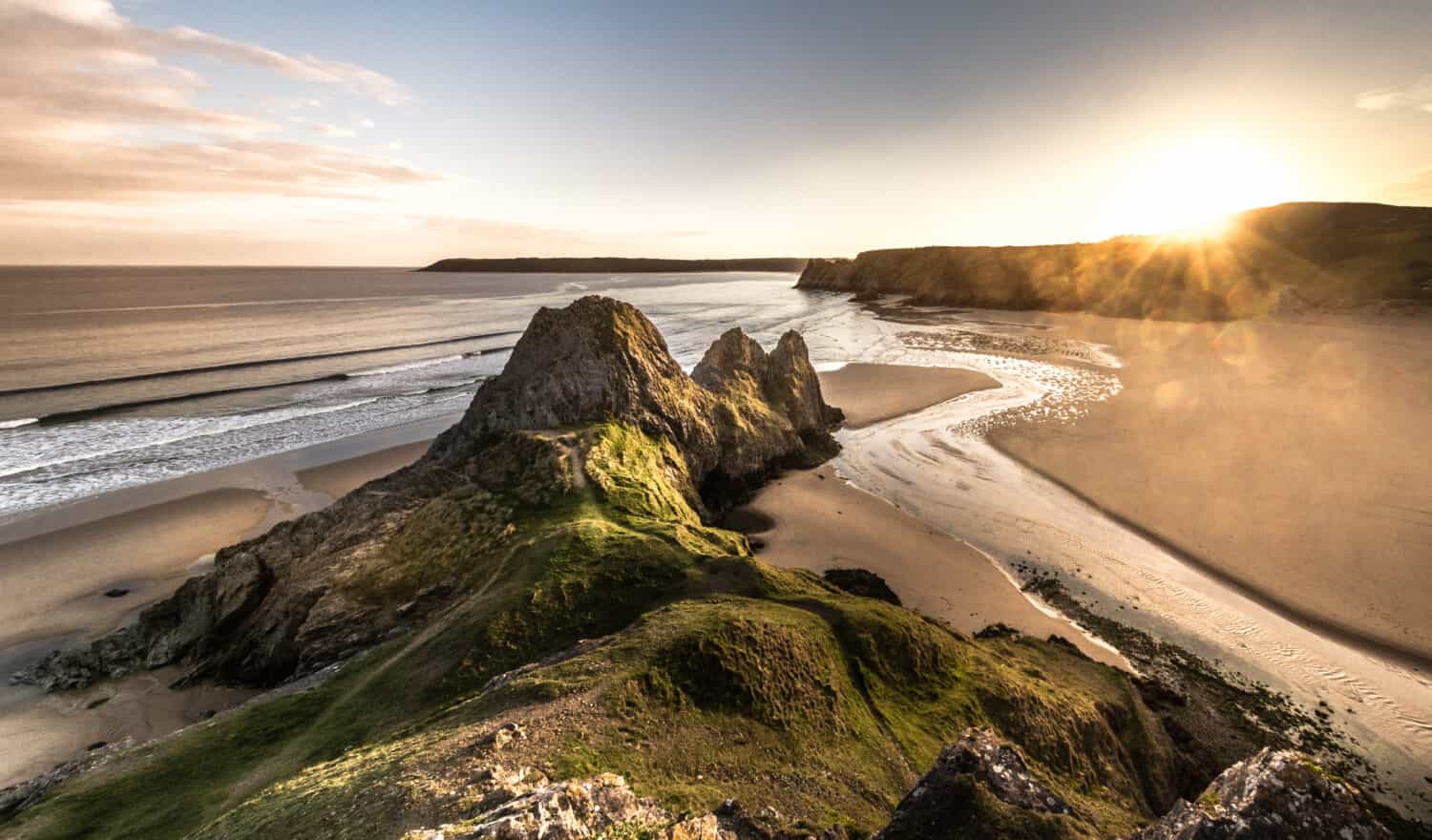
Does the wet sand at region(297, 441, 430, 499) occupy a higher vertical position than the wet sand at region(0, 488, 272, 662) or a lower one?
higher

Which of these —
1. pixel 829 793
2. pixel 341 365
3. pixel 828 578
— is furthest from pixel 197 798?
pixel 341 365

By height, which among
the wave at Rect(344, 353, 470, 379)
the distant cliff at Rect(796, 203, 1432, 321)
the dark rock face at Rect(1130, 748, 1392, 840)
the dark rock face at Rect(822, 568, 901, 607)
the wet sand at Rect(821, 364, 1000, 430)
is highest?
the distant cliff at Rect(796, 203, 1432, 321)

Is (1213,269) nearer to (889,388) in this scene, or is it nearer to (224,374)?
(889,388)

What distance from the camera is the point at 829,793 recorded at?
775 cm

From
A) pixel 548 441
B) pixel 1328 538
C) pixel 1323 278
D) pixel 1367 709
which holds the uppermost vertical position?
pixel 1323 278

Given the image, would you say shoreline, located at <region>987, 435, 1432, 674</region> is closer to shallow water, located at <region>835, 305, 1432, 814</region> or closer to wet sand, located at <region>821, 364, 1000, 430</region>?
shallow water, located at <region>835, 305, 1432, 814</region>

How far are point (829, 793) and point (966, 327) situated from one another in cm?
7347

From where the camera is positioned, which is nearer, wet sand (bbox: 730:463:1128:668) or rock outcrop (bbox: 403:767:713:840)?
rock outcrop (bbox: 403:767:713:840)

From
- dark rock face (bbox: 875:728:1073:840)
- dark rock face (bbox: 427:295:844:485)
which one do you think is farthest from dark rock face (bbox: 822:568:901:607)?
dark rock face (bbox: 875:728:1073:840)

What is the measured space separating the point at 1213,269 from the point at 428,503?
105 m

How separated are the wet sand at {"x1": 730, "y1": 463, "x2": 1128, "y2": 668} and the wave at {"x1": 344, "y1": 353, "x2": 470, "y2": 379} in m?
43.7

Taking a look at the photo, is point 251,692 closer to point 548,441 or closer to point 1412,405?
point 548,441

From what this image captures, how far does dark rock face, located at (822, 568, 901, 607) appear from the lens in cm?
1627

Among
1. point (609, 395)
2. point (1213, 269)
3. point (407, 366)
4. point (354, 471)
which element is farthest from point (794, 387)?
point (1213, 269)
